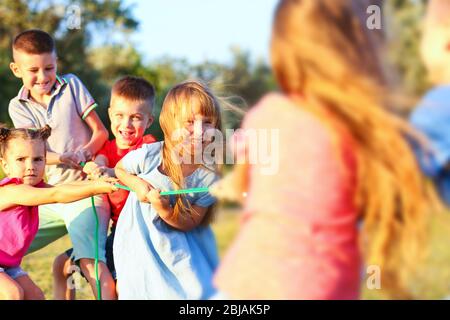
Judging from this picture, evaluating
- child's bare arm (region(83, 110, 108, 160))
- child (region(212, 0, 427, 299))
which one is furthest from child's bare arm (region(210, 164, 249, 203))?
child's bare arm (region(83, 110, 108, 160))

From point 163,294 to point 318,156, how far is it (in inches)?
60.0

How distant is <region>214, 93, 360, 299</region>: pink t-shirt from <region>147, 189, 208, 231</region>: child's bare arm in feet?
4.00

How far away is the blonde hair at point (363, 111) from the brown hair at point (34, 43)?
1.99 meters

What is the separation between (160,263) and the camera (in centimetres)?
346

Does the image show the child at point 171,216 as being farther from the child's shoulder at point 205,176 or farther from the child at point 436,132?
the child at point 436,132

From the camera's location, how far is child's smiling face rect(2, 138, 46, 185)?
3539 millimetres

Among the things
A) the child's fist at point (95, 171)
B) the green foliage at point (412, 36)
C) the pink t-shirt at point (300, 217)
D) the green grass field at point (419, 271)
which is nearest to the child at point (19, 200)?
the child's fist at point (95, 171)

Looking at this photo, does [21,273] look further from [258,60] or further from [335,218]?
[258,60]

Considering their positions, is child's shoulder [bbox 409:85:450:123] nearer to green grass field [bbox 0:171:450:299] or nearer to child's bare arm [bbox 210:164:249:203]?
child's bare arm [bbox 210:164:249:203]

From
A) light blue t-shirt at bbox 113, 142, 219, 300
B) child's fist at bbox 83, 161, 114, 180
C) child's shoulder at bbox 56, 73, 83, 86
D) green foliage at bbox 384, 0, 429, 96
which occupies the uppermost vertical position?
green foliage at bbox 384, 0, 429, 96

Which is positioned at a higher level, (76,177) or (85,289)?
(76,177)

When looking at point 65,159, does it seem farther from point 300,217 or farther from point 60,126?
point 300,217

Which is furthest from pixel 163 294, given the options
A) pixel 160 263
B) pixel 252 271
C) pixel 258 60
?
pixel 258 60

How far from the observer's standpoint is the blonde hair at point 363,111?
6.95 feet
